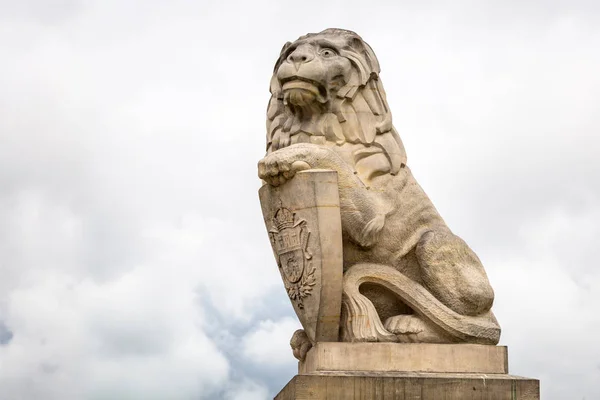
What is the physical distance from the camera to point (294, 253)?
12977 mm

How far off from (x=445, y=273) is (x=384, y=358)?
1.07 m

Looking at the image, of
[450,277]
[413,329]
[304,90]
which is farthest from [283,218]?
[450,277]

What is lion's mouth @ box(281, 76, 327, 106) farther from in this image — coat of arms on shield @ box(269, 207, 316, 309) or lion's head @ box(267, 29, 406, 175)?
coat of arms on shield @ box(269, 207, 316, 309)

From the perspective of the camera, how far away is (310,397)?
12.4 meters

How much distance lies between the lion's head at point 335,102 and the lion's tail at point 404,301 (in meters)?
1.04

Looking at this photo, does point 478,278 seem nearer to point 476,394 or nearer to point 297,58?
point 476,394

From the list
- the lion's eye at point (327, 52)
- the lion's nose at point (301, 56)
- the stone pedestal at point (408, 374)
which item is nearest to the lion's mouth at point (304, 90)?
the lion's nose at point (301, 56)

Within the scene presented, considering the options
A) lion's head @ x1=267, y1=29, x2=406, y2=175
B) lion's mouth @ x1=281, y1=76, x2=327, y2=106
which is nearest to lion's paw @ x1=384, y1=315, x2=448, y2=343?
lion's head @ x1=267, y1=29, x2=406, y2=175

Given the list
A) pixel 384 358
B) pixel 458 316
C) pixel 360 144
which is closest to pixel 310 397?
pixel 384 358

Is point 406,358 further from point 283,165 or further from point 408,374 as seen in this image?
point 283,165

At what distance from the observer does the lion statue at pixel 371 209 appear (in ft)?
42.9

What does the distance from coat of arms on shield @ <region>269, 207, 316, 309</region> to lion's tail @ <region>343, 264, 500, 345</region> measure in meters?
0.44

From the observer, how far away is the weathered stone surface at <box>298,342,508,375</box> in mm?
12836

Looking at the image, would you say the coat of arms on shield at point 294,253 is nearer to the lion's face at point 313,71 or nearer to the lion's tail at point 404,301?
the lion's tail at point 404,301
